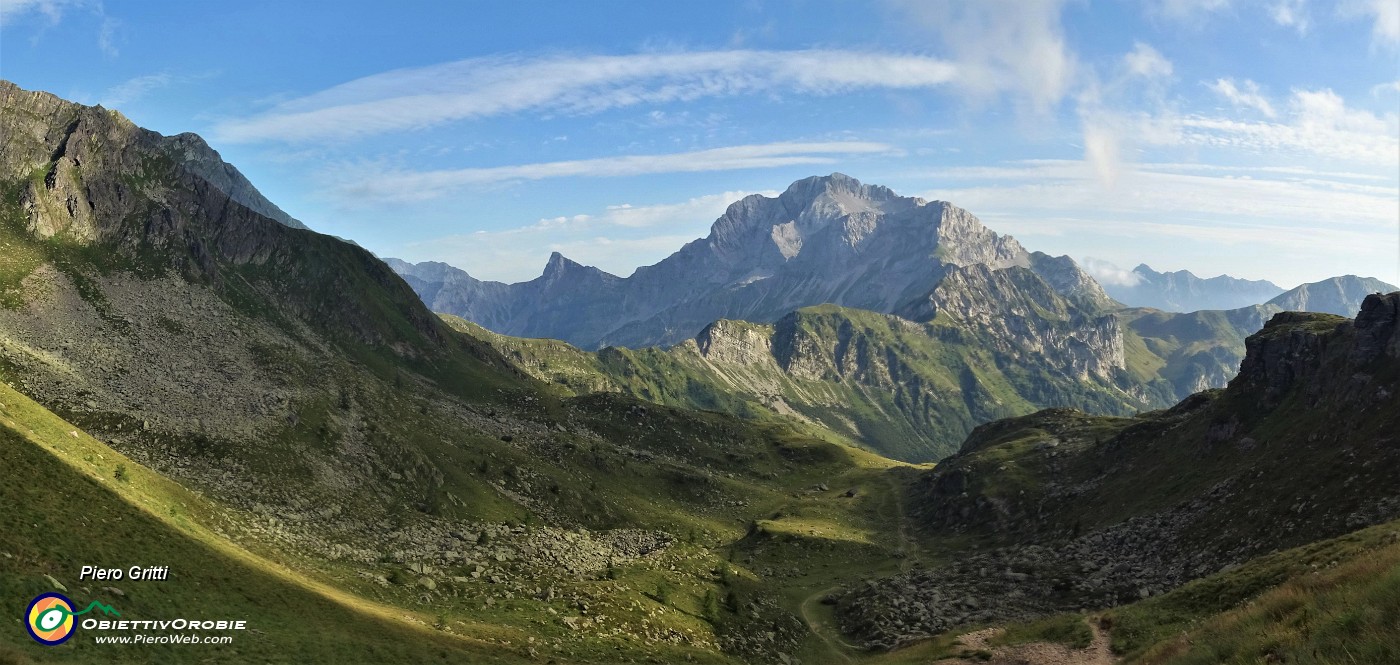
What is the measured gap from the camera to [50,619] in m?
31.0

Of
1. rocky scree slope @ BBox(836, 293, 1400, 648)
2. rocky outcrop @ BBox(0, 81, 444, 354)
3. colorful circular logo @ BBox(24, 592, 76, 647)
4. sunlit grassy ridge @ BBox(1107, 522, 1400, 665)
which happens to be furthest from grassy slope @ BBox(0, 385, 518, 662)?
rocky outcrop @ BBox(0, 81, 444, 354)

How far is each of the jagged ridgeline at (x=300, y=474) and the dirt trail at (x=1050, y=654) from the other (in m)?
24.5

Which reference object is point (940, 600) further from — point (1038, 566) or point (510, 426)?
point (510, 426)

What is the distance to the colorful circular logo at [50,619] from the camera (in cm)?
3009

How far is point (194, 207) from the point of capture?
149750 mm

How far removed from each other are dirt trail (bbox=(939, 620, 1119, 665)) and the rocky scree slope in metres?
24.7

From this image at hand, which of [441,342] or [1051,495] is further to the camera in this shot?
[441,342]

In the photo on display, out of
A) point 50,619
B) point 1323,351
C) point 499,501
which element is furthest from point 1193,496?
point 50,619

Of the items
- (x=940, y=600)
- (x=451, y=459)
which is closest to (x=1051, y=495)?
(x=940, y=600)

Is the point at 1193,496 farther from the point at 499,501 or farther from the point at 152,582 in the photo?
the point at 152,582

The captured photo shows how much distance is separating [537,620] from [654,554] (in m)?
46.8

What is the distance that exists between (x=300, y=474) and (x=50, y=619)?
165 feet

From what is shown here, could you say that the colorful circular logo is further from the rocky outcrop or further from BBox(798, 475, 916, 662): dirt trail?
the rocky outcrop

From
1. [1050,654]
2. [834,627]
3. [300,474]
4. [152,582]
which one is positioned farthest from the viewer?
[834,627]
